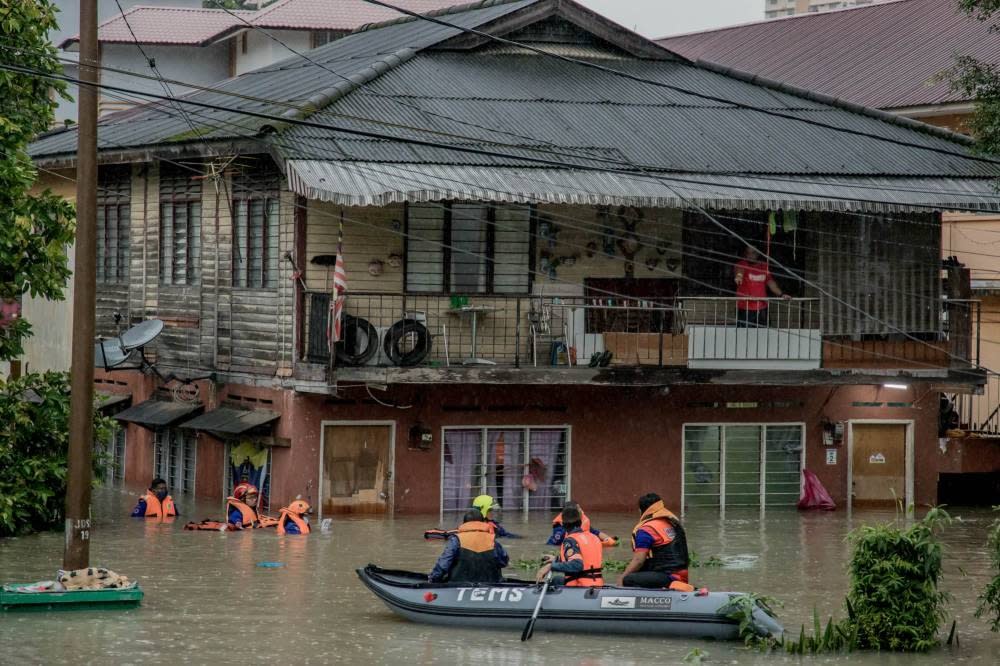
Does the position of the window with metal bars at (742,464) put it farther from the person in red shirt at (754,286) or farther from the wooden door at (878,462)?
the person in red shirt at (754,286)

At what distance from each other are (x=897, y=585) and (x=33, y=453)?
14.3 metres

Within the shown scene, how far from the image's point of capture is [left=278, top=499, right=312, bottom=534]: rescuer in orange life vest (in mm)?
27031

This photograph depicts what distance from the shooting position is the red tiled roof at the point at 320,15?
53.3m

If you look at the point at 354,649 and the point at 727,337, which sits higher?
the point at 727,337

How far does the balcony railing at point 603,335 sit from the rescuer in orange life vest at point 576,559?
8.72 metres

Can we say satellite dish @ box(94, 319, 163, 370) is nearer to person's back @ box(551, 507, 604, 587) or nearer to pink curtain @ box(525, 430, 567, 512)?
pink curtain @ box(525, 430, 567, 512)

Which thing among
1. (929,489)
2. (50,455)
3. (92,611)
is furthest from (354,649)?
(929,489)

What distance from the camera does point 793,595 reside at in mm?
23062

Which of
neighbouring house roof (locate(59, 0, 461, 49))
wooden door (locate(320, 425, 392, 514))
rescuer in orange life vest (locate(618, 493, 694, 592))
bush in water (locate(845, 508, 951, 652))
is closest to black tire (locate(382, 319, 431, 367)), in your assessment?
wooden door (locate(320, 425, 392, 514))

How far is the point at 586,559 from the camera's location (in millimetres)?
19609

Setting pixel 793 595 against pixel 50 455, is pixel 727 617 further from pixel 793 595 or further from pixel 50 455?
pixel 50 455

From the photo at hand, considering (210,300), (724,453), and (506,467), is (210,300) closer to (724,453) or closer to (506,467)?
(506,467)

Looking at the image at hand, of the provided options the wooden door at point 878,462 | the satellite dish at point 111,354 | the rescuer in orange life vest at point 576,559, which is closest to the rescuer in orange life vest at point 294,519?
the satellite dish at point 111,354

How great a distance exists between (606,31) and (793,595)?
564 inches
